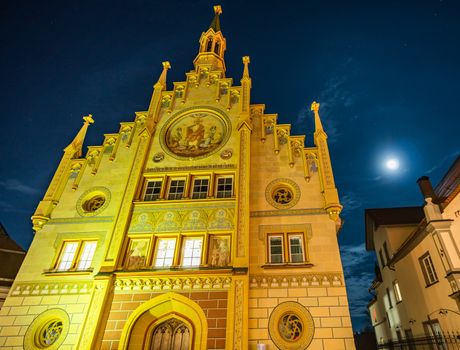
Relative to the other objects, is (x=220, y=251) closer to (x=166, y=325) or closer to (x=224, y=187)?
(x=224, y=187)

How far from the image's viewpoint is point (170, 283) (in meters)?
13.6

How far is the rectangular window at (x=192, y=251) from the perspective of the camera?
14.5m

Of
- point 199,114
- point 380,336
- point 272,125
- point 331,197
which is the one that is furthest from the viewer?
point 380,336

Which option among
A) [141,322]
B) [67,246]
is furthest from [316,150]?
[67,246]

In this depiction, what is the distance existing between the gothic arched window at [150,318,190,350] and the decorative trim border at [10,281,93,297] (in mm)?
4124

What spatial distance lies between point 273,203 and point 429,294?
9.78m

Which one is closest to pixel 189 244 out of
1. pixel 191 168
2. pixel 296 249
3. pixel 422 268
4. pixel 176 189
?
pixel 176 189

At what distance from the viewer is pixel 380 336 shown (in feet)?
84.4

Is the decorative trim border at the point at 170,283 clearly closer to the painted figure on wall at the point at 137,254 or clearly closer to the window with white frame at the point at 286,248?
the painted figure on wall at the point at 137,254

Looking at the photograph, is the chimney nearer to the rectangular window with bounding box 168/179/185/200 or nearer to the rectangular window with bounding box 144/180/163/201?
the rectangular window with bounding box 168/179/185/200

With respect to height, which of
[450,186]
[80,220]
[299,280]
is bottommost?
[299,280]

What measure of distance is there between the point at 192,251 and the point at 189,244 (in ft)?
1.50

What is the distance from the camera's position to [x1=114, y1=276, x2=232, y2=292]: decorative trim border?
528 inches

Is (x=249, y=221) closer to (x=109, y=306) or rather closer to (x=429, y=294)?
(x=109, y=306)
